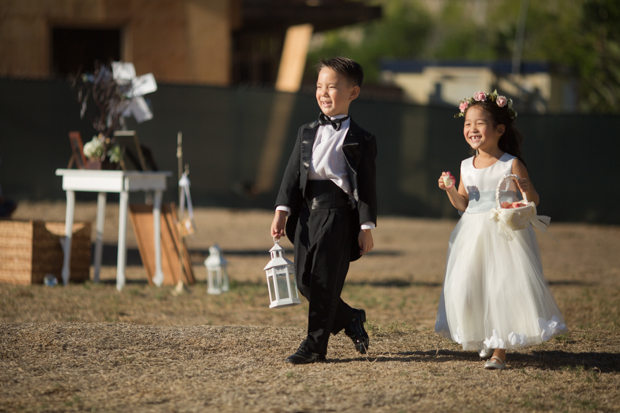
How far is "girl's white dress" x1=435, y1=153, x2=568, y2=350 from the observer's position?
391cm

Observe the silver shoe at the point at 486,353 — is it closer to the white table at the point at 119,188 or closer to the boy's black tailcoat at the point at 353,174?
the boy's black tailcoat at the point at 353,174

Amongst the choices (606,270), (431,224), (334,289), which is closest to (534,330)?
(334,289)

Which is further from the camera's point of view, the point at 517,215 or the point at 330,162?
the point at 330,162

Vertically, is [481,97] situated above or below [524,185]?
above

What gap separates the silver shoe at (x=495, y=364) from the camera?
4.00 metres

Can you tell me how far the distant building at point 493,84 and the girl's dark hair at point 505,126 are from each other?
21.6m

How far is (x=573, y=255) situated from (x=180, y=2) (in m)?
8.92

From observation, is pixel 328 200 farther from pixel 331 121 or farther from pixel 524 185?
pixel 524 185

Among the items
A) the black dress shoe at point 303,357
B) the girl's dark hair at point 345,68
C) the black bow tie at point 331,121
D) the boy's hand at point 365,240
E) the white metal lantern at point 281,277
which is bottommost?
the black dress shoe at point 303,357

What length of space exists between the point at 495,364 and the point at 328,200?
1.29 m

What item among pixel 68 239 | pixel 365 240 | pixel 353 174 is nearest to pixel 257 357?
pixel 365 240

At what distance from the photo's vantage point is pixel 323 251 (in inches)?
156

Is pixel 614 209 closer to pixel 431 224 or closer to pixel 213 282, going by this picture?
pixel 431 224

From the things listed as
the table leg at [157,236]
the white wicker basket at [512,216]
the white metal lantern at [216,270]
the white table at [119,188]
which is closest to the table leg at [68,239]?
the white table at [119,188]
